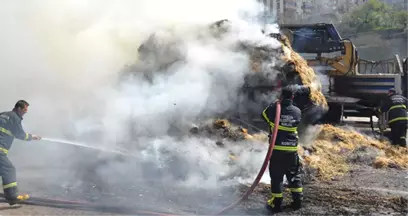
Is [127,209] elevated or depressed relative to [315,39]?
depressed

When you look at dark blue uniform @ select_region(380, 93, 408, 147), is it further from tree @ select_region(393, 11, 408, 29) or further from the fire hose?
tree @ select_region(393, 11, 408, 29)

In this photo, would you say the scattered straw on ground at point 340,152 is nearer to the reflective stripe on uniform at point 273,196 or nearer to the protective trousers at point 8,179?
the reflective stripe on uniform at point 273,196

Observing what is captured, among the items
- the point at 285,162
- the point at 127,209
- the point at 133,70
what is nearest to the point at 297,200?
the point at 285,162

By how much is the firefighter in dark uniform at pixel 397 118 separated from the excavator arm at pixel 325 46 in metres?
2.48

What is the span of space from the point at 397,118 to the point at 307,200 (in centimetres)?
440

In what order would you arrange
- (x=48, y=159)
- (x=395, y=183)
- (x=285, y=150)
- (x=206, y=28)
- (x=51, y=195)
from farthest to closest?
(x=206, y=28), (x=48, y=159), (x=395, y=183), (x=51, y=195), (x=285, y=150)

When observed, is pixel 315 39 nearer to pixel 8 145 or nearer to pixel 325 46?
pixel 325 46

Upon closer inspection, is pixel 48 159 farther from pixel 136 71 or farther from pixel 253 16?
pixel 253 16

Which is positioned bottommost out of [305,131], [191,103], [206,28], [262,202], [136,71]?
[262,202]

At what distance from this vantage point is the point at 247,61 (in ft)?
A: 25.1

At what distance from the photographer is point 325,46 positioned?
11172mm

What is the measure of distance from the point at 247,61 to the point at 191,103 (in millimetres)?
1312

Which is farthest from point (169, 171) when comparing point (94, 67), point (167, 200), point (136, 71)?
point (94, 67)

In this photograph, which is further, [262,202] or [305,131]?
[305,131]
